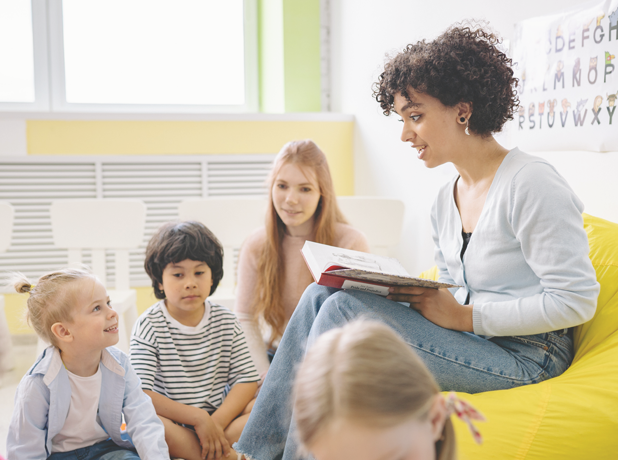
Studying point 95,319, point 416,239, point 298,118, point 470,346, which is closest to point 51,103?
point 298,118

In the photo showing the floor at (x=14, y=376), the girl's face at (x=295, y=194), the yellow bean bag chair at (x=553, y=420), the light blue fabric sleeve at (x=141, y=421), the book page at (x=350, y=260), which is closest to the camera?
the yellow bean bag chair at (x=553, y=420)

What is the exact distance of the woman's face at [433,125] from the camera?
122cm

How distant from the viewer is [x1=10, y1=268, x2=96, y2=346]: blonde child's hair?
1213 millimetres

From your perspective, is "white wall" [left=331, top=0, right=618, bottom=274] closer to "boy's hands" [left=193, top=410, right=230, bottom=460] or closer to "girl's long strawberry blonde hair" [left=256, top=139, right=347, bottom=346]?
"girl's long strawberry blonde hair" [left=256, top=139, right=347, bottom=346]

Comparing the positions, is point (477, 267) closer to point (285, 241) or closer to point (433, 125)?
point (433, 125)

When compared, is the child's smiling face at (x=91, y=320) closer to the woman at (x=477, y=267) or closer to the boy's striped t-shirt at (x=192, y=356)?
the boy's striped t-shirt at (x=192, y=356)

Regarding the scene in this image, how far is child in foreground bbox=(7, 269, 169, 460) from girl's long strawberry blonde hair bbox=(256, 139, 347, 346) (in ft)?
1.70

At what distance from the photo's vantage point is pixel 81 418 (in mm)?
1220

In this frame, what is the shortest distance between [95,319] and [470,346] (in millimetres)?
796

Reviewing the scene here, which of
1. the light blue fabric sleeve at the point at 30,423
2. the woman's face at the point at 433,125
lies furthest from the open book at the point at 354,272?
the light blue fabric sleeve at the point at 30,423

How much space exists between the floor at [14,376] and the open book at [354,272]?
1183 millimetres

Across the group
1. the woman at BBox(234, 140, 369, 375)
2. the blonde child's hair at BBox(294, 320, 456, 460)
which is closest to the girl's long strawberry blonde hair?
the woman at BBox(234, 140, 369, 375)

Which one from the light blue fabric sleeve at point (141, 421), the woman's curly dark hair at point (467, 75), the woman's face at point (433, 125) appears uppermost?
the woman's curly dark hair at point (467, 75)

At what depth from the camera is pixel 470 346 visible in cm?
109
